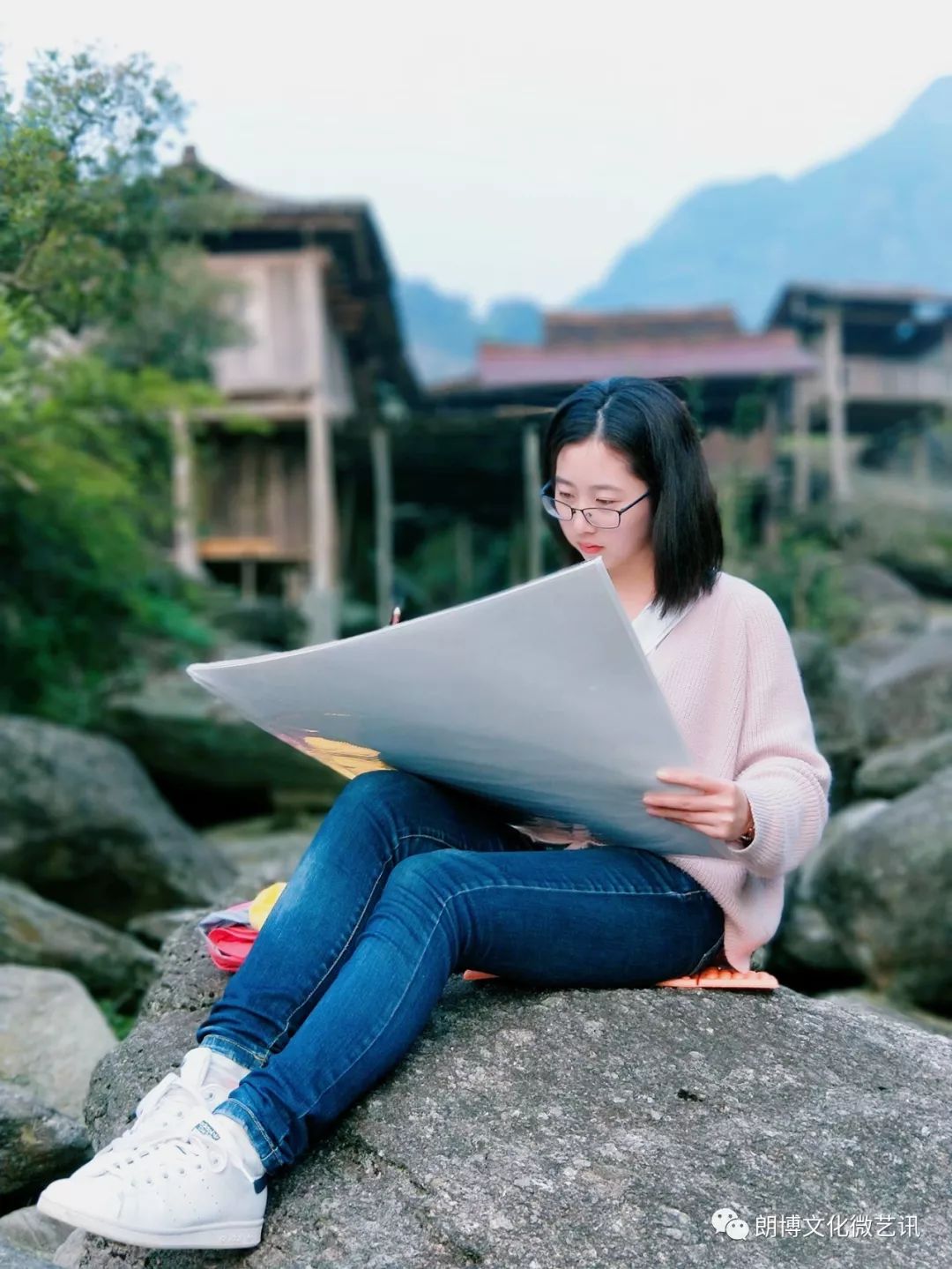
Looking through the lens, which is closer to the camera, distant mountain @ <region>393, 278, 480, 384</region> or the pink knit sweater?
the pink knit sweater

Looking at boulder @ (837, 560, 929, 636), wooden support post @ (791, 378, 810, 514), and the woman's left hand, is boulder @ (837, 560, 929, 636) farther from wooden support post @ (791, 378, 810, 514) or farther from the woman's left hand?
the woman's left hand

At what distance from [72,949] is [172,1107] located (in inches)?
109

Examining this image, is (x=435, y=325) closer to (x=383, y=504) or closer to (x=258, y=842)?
(x=383, y=504)

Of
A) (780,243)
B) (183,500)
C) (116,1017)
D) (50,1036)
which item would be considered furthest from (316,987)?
(780,243)

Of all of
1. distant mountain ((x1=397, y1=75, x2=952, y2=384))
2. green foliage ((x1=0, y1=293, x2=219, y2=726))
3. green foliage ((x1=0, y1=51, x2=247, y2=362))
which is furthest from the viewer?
distant mountain ((x1=397, y1=75, x2=952, y2=384))

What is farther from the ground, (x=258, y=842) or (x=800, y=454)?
(x=800, y=454)

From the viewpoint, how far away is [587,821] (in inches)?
90.2

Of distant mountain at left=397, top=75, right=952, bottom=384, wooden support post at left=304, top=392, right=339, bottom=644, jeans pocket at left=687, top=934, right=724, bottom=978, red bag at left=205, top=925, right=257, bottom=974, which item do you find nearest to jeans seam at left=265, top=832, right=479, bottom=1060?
red bag at left=205, top=925, right=257, bottom=974

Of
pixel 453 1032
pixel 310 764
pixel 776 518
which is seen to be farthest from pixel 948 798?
→ pixel 776 518


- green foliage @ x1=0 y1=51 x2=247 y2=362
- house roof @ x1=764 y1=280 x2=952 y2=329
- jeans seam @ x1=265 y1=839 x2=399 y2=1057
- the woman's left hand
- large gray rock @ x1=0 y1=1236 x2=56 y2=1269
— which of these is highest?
house roof @ x1=764 y1=280 x2=952 y2=329

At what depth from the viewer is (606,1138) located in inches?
76.3

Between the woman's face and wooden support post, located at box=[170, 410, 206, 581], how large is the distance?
5.51 m

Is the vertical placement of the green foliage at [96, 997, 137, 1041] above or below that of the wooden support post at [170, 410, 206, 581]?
below

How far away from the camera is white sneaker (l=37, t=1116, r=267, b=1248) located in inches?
66.7
